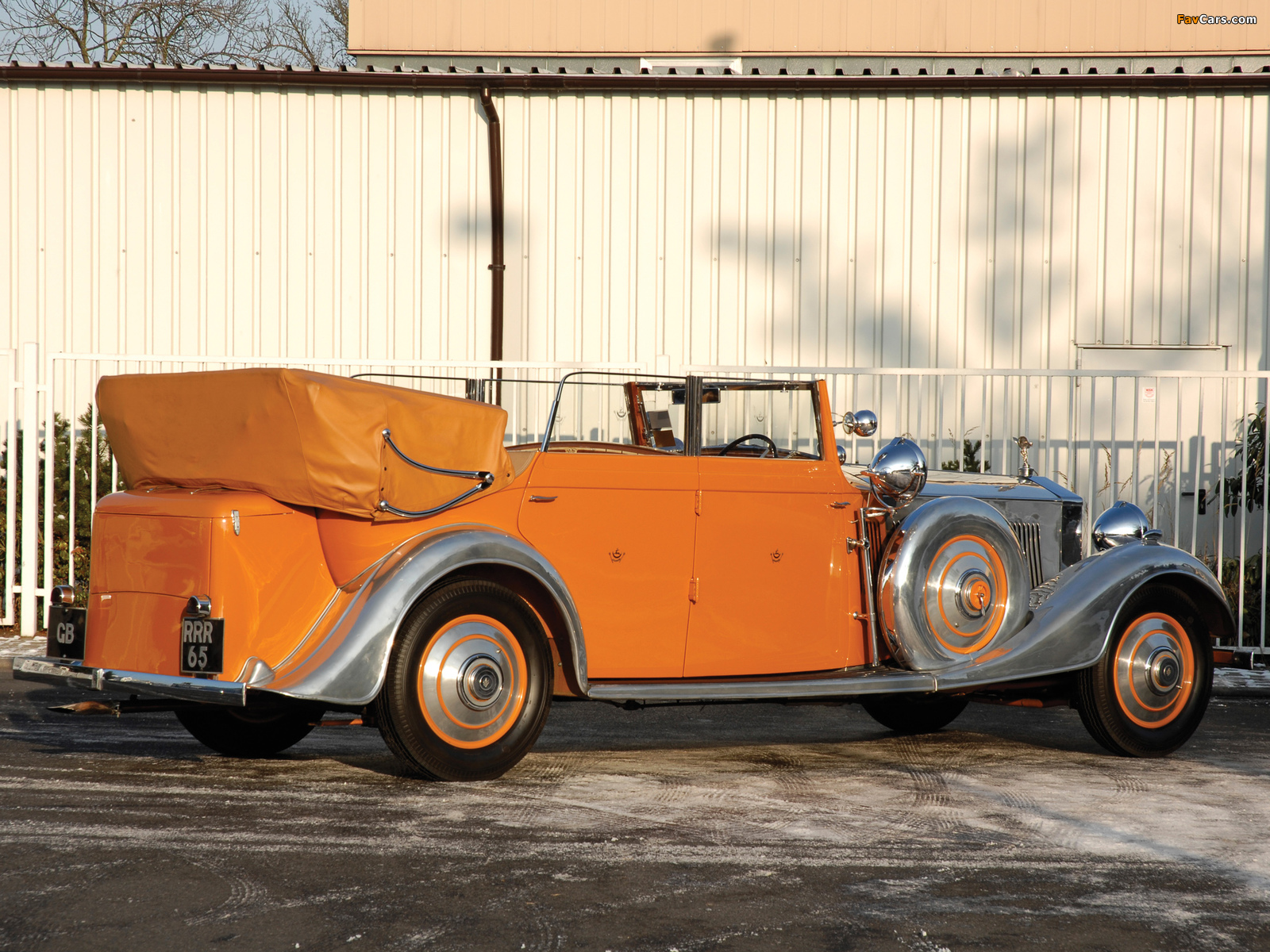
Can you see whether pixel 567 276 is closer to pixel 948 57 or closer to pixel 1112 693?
pixel 948 57

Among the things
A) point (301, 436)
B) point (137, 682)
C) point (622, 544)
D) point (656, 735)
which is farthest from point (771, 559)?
point (137, 682)

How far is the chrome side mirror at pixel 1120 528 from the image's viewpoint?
6.58m

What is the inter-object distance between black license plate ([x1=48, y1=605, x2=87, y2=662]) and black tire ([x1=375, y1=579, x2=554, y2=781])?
131cm

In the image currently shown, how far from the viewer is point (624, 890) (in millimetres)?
3758

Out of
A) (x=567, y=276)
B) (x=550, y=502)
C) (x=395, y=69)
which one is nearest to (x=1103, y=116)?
(x=567, y=276)

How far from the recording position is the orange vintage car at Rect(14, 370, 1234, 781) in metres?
4.85

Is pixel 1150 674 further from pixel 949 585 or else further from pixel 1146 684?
pixel 949 585

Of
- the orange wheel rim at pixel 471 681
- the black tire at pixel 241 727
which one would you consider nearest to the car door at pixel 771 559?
the orange wheel rim at pixel 471 681

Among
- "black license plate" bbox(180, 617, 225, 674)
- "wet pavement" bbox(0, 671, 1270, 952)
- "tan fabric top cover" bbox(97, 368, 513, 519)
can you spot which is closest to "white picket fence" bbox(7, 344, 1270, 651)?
"wet pavement" bbox(0, 671, 1270, 952)

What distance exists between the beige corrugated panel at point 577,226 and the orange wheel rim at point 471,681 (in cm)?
701

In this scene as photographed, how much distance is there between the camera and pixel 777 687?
5.46m

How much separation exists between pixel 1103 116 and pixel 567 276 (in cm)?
500

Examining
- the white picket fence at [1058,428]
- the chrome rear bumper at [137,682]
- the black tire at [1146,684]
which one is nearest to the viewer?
the chrome rear bumper at [137,682]
